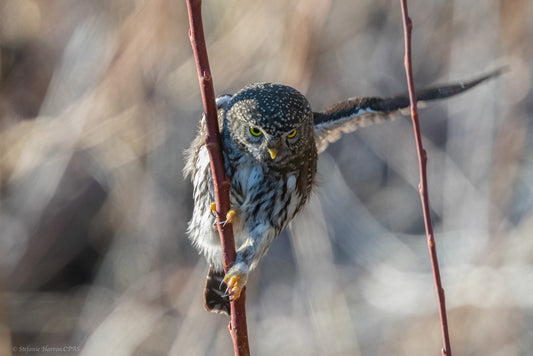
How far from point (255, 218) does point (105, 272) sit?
406cm

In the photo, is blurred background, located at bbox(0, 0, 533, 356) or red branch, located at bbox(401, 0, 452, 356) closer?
red branch, located at bbox(401, 0, 452, 356)

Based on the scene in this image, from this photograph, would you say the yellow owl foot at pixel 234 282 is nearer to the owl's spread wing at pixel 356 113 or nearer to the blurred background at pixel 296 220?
the owl's spread wing at pixel 356 113

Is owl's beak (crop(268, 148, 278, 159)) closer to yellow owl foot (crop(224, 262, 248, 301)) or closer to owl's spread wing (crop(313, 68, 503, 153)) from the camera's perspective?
yellow owl foot (crop(224, 262, 248, 301))

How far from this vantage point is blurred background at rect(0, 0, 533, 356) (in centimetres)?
594

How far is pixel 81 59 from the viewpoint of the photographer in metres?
6.13

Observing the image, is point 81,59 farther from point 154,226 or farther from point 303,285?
point 303,285

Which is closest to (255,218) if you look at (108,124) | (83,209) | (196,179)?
(196,179)

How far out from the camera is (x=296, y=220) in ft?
20.1

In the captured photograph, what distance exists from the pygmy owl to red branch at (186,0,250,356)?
18 cm

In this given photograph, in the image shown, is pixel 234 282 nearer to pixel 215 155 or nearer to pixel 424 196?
pixel 215 155

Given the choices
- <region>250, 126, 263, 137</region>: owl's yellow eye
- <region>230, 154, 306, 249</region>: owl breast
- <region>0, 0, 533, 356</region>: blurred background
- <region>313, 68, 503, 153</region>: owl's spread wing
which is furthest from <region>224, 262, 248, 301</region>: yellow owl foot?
<region>0, 0, 533, 356</region>: blurred background

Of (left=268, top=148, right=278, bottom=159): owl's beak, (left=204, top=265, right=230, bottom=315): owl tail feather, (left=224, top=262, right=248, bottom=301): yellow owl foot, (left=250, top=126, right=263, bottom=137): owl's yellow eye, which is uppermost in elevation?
(left=250, top=126, right=263, bottom=137): owl's yellow eye

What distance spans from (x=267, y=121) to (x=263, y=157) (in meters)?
0.19

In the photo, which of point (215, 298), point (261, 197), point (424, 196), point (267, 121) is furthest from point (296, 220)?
point (424, 196)
